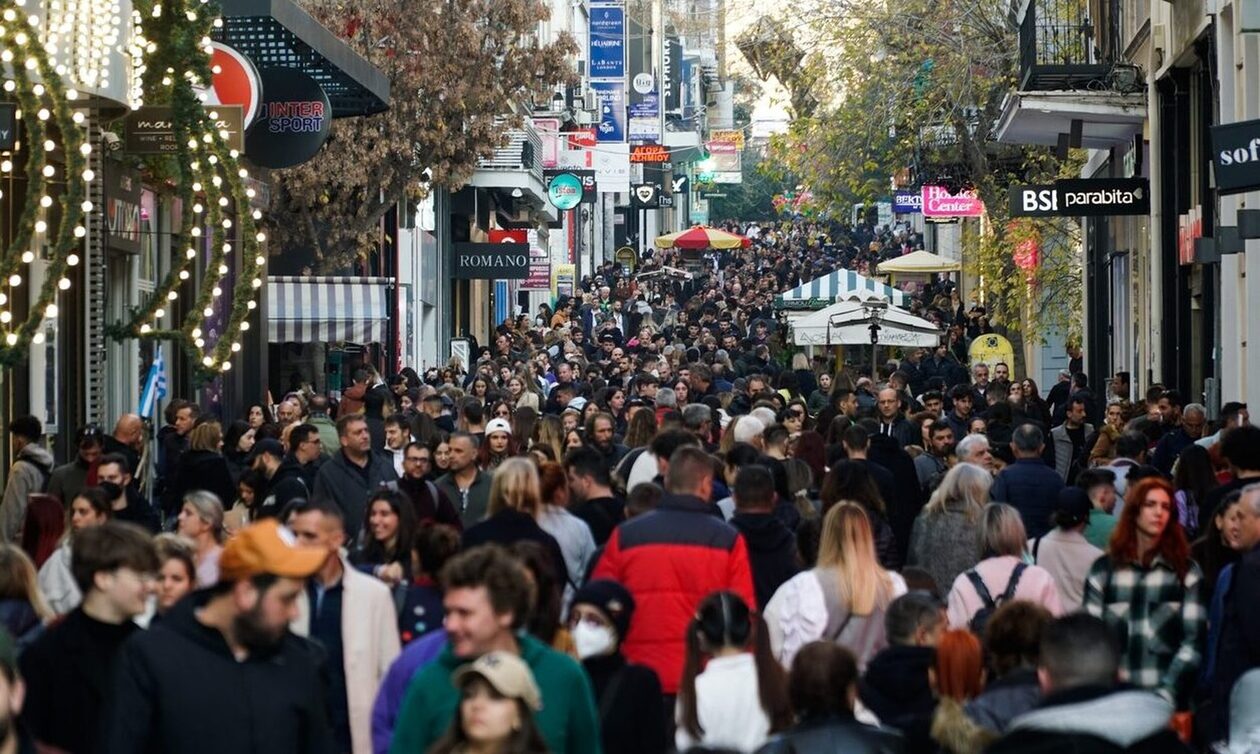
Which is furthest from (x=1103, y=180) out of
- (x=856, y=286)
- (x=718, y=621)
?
(x=718, y=621)

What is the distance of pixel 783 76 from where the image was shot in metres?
35.8

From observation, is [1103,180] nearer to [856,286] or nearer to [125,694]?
[856,286]

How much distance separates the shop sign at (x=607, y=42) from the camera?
75000mm

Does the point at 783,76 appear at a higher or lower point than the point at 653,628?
higher

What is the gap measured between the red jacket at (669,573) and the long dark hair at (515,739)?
12.0 ft

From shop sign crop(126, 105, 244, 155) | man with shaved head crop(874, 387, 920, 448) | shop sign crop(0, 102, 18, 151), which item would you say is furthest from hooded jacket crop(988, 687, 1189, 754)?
shop sign crop(126, 105, 244, 155)

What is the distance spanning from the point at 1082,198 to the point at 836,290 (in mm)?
10161

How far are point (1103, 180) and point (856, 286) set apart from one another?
375 inches

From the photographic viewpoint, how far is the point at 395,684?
23.6 feet

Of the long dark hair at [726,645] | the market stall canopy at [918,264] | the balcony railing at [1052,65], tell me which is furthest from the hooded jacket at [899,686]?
the market stall canopy at [918,264]

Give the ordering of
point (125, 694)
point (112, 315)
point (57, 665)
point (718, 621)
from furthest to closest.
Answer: point (112, 315) < point (718, 621) < point (57, 665) < point (125, 694)

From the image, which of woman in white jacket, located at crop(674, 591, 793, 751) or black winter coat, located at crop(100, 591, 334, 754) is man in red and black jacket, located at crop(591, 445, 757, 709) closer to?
woman in white jacket, located at crop(674, 591, 793, 751)

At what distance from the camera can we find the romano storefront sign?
1747 inches

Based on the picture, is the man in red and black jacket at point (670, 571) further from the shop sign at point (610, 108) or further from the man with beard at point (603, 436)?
the shop sign at point (610, 108)
